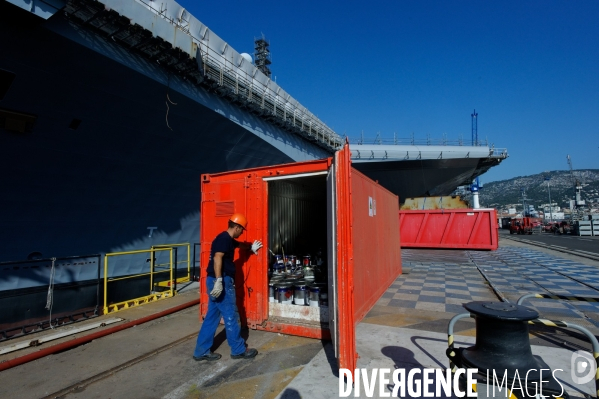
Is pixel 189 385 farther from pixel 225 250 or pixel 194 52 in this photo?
pixel 194 52

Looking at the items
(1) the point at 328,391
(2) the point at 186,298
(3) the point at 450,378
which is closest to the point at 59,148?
(2) the point at 186,298

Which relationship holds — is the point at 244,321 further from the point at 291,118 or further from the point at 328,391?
the point at 291,118

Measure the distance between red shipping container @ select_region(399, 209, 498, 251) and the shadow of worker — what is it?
672 inches

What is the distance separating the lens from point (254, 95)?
13.6 meters

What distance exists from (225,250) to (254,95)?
34.9ft

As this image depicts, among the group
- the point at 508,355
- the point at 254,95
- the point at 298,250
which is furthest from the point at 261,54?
the point at 508,355

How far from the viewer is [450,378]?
3406 millimetres

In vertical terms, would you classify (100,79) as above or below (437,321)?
above

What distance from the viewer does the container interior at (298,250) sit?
557cm

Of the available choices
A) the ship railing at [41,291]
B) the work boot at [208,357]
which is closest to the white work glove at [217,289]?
the work boot at [208,357]

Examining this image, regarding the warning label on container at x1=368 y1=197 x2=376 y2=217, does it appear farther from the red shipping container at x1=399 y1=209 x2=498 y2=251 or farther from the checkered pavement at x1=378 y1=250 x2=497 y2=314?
the red shipping container at x1=399 y1=209 x2=498 y2=251

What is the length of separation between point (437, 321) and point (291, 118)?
1340cm

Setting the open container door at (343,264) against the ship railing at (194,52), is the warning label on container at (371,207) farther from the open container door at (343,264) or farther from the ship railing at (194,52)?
the ship railing at (194,52)

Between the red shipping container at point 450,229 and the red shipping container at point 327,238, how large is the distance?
12102 mm
